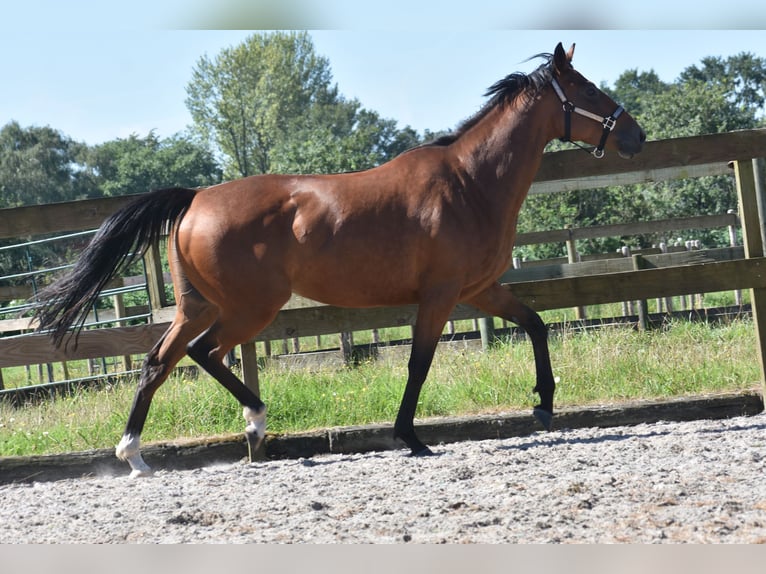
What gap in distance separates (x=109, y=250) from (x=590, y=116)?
2.98m

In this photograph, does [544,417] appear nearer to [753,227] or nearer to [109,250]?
[753,227]

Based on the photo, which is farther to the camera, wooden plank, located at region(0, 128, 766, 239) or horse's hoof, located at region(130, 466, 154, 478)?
wooden plank, located at region(0, 128, 766, 239)

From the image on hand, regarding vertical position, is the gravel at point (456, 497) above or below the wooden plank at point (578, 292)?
below

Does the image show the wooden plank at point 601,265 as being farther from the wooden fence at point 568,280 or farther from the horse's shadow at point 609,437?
the horse's shadow at point 609,437

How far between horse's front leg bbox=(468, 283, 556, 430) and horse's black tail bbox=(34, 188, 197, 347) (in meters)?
1.90

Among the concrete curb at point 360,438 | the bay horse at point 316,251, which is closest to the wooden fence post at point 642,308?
the concrete curb at point 360,438

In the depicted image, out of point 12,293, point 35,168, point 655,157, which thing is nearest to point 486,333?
point 655,157

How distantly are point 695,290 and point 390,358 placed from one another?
2834 mm

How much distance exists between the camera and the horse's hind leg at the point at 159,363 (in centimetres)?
468

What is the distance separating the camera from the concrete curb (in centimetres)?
485

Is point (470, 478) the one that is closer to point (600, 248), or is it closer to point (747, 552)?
point (747, 552)

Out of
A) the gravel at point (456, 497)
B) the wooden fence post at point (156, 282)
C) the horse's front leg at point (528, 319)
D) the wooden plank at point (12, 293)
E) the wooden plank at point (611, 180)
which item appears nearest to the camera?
the gravel at point (456, 497)

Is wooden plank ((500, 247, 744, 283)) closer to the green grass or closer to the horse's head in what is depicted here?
the green grass

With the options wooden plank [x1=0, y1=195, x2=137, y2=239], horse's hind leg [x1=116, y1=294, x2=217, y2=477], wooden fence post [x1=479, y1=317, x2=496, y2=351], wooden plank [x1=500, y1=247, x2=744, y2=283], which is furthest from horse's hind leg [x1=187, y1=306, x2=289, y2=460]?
wooden plank [x1=500, y1=247, x2=744, y2=283]
